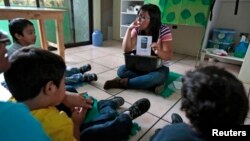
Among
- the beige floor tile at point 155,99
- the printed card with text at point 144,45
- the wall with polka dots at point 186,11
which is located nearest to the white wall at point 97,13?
the wall with polka dots at point 186,11

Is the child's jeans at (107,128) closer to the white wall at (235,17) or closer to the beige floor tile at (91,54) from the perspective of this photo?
the beige floor tile at (91,54)

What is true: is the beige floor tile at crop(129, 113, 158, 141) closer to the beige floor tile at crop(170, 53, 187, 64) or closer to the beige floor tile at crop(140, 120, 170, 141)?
the beige floor tile at crop(140, 120, 170, 141)

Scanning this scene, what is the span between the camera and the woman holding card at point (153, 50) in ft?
4.33

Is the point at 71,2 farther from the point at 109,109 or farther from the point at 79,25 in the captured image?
the point at 109,109

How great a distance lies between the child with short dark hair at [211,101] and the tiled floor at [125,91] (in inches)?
20.3

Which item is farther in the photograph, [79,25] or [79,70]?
[79,25]

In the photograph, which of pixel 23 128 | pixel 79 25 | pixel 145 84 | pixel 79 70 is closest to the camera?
pixel 23 128

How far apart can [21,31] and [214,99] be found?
4.62 ft

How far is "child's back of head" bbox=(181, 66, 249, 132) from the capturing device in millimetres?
377

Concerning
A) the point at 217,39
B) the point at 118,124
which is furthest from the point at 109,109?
the point at 217,39

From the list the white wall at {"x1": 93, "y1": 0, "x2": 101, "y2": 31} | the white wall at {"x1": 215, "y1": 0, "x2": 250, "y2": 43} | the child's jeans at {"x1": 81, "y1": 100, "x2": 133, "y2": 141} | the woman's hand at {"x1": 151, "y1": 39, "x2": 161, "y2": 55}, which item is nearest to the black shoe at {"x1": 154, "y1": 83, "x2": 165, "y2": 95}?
the woman's hand at {"x1": 151, "y1": 39, "x2": 161, "y2": 55}

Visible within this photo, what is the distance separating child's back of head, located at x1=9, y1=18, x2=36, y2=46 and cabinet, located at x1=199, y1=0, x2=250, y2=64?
64.6 inches

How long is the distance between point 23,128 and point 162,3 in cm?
193

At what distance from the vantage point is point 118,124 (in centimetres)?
80
